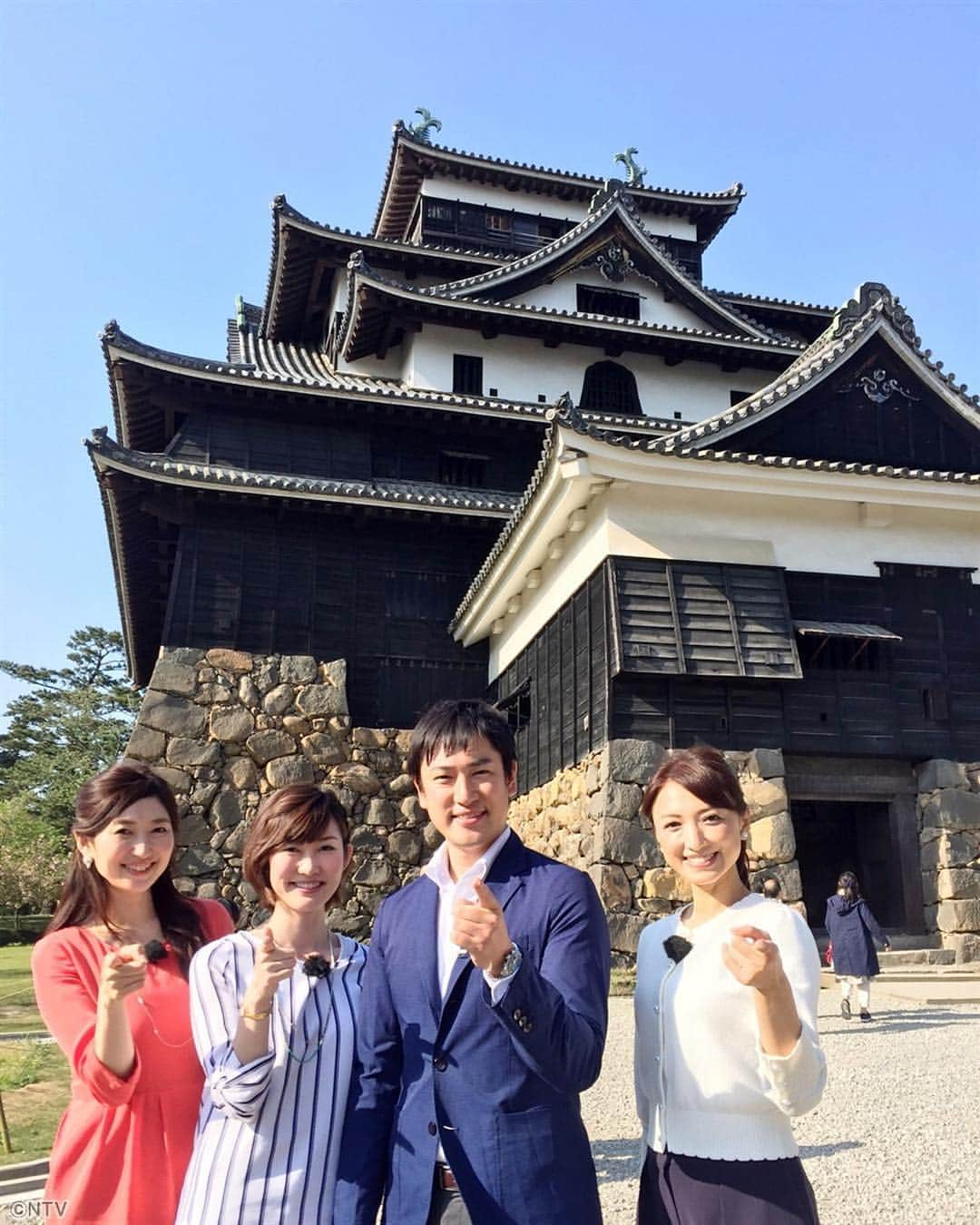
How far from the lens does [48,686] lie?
1444 inches

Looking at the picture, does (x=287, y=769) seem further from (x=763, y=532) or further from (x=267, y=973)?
(x=267, y=973)

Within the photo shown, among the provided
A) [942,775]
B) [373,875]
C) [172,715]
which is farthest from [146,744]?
[942,775]

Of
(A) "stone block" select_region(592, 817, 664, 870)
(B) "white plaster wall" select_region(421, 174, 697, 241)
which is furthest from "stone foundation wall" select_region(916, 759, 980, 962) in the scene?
(B) "white plaster wall" select_region(421, 174, 697, 241)

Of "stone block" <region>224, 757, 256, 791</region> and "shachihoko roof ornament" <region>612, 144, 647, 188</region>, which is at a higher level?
"shachihoko roof ornament" <region>612, 144, 647, 188</region>

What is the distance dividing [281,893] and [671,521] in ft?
29.3

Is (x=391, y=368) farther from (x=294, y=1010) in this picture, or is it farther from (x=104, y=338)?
(x=294, y=1010)

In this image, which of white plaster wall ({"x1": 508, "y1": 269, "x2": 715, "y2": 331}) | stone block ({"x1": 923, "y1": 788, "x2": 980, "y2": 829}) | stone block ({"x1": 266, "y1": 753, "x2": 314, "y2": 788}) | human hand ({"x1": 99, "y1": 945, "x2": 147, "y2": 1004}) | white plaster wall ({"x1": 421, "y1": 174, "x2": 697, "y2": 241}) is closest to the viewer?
human hand ({"x1": 99, "y1": 945, "x2": 147, "y2": 1004})

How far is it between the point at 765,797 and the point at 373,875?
21.3 feet

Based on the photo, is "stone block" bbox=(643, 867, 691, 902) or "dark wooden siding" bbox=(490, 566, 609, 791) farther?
"dark wooden siding" bbox=(490, 566, 609, 791)

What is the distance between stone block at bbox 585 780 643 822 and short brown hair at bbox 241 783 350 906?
7704 millimetres

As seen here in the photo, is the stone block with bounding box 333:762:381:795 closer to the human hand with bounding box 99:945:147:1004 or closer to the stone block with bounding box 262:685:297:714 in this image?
the stone block with bounding box 262:685:297:714

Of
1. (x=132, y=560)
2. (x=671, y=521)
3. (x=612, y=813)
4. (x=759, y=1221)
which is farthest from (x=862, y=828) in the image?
(x=132, y=560)

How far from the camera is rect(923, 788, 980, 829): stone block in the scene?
10336 mm

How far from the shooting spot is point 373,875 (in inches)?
539
